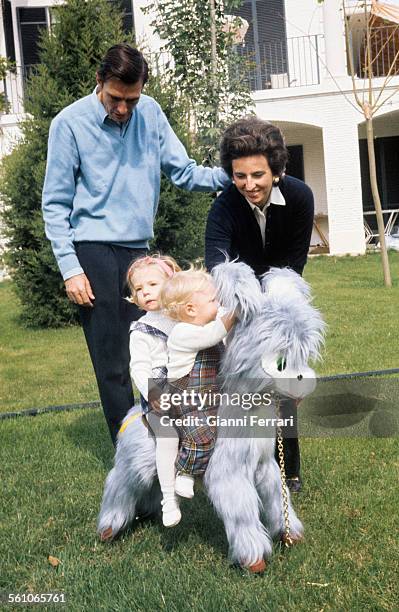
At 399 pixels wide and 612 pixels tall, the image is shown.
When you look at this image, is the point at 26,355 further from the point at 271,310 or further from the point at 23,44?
the point at 23,44

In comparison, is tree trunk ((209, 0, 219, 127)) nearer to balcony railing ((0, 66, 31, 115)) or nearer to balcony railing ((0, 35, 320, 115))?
balcony railing ((0, 35, 320, 115))

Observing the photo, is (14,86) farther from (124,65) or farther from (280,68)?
(124,65)

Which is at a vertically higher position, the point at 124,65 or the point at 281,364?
the point at 124,65

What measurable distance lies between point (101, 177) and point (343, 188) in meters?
13.2

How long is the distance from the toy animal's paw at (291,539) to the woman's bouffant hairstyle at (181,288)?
3.22 ft

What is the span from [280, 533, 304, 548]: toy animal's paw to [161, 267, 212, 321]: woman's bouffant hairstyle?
3.22 feet

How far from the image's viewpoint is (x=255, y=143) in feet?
9.02

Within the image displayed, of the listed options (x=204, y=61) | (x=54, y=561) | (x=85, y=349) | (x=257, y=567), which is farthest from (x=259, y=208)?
(x=204, y=61)

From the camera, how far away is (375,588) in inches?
101

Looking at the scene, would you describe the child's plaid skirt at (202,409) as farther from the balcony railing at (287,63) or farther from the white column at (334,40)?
the balcony railing at (287,63)

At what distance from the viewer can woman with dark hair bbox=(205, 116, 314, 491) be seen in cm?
278

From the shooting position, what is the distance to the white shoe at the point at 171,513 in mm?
2674

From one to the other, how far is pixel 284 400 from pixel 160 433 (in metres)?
0.48

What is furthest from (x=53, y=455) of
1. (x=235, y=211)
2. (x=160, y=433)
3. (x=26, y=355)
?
(x=26, y=355)
